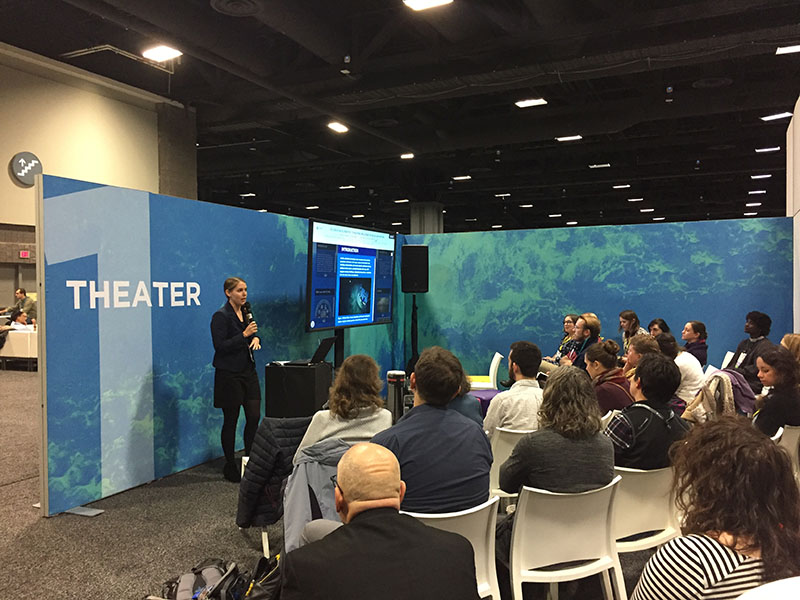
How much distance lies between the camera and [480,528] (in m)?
2.28

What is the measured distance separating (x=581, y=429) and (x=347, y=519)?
1359 mm

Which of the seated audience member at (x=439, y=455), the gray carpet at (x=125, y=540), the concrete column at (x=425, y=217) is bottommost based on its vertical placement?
the gray carpet at (x=125, y=540)

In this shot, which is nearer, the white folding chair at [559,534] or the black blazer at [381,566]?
the black blazer at [381,566]

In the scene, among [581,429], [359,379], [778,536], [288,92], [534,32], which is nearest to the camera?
[778,536]

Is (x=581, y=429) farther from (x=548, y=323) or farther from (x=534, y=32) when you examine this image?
(x=548, y=323)

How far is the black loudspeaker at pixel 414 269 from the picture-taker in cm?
805

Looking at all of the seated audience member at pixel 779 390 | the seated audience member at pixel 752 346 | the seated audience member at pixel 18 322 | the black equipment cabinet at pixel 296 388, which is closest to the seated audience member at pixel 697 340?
the seated audience member at pixel 752 346

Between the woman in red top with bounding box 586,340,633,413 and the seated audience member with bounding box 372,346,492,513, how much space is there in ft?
4.76

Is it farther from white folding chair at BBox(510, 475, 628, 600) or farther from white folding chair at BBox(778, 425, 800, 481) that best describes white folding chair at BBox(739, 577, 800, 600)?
white folding chair at BBox(778, 425, 800, 481)

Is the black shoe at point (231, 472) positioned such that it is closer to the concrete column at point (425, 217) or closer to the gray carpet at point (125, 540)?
the gray carpet at point (125, 540)

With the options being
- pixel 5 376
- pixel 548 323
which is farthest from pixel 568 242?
pixel 5 376

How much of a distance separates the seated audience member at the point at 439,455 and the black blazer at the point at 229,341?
2.65 meters

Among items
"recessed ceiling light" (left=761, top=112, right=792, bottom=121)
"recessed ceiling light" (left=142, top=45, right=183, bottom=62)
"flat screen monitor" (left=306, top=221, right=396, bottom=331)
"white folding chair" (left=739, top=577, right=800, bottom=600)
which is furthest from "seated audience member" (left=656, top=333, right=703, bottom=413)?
"recessed ceiling light" (left=761, top=112, right=792, bottom=121)

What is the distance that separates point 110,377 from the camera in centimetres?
437
